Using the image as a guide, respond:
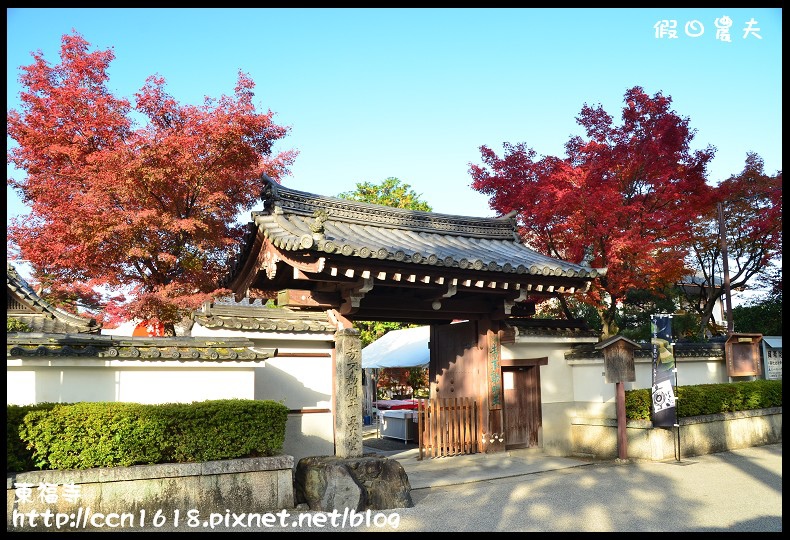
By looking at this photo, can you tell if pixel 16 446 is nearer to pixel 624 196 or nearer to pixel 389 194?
pixel 624 196

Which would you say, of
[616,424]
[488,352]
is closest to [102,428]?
[488,352]

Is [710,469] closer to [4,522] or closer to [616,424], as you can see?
[616,424]

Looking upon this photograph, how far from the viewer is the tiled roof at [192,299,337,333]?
10.2m

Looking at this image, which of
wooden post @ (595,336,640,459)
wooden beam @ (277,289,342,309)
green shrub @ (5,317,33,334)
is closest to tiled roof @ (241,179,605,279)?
wooden beam @ (277,289,342,309)

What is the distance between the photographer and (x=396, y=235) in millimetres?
11742

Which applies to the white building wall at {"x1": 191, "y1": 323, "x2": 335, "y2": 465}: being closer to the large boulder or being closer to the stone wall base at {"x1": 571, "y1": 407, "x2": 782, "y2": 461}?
the large boulder

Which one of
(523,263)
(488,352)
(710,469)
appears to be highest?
(523,263)

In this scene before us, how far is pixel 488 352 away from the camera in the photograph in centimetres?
1198

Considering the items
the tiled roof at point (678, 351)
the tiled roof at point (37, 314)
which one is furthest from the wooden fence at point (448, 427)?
the tiled roof at point (37, 314)

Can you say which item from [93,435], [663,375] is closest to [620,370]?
[663,375]

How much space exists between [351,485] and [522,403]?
19.2 ft

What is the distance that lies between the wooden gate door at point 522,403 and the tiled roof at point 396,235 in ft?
8.37
